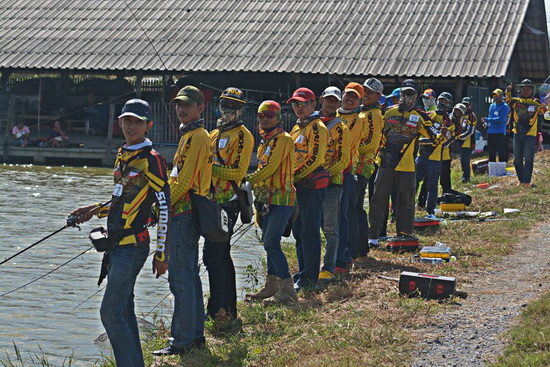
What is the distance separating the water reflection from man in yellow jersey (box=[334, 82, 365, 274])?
134 centimetres

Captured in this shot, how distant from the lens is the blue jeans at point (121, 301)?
5.95 m

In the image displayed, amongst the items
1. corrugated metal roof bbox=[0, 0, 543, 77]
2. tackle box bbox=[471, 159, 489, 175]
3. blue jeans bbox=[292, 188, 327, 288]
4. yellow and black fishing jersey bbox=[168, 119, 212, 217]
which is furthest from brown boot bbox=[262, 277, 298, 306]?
corrugated metal roof bbox=[0, 0, 543, 77]

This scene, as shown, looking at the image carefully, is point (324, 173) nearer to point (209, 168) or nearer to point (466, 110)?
point (209, 168)

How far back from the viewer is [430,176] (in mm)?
13594

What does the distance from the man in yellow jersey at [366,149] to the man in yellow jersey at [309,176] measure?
1349mm

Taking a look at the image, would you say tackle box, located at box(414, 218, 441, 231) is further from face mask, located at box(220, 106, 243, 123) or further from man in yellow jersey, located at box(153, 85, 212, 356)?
man in yellow jersey, located at box(153, 85, 212, 356)

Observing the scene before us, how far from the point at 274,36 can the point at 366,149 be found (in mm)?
19958

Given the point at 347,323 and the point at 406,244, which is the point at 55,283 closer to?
the point at 406,244

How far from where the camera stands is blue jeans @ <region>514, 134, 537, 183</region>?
1633cm

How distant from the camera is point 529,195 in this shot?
1531 cm

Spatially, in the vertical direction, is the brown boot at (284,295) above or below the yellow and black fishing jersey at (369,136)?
below

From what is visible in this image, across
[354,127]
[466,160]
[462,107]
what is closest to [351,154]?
[354,127]

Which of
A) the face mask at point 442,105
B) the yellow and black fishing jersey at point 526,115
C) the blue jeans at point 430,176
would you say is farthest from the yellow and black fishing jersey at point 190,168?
the yellow and black fishing jersey at point 526,115

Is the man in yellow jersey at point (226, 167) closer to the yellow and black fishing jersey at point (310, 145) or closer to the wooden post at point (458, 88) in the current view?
the yellow and black fishing jersey at point (310, 145)
